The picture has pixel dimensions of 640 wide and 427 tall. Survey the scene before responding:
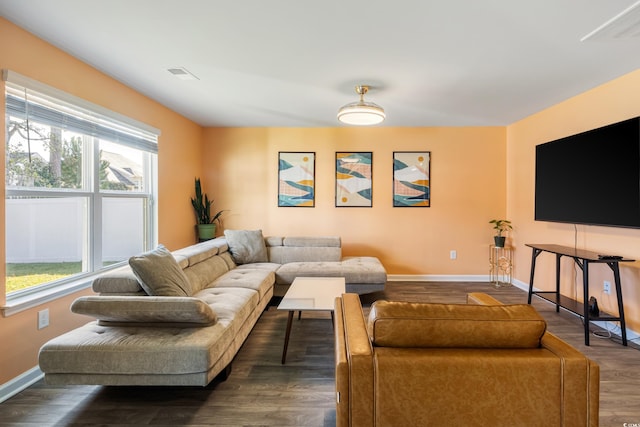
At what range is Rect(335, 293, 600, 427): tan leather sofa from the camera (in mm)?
1111

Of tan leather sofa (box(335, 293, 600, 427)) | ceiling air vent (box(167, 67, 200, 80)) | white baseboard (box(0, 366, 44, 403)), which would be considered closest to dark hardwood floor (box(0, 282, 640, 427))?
white baseboard (box(0, 366, 44, 403))

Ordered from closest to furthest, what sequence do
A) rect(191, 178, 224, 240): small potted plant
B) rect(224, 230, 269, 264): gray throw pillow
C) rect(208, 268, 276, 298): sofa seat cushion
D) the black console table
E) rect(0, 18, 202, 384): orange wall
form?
1. rect(0, 18, 202, 384): orange wall
2. the black console table
3. rect(208, 268, 276, 298): sofa seat cushion
4. rect(224, 230, 269, 264): gray throw pillow
5. rect(191, 178, 224, 240): small potted plant

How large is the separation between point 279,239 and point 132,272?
232 cm

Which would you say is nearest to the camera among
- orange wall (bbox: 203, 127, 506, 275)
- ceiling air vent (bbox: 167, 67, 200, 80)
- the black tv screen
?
the black tv screen

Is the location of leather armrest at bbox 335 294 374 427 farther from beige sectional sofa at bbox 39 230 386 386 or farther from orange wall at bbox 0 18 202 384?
orange wall at bbox 0 18 202 384

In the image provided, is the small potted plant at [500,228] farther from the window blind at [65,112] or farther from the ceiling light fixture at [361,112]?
the window blind at [65,112]

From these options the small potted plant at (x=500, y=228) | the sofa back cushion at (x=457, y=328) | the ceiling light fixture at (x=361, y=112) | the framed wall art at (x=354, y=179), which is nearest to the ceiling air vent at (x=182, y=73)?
the ceiling light fixture at (x=361, y=112)

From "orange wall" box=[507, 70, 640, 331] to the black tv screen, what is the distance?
300 mm

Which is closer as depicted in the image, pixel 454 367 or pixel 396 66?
pixel 454 367

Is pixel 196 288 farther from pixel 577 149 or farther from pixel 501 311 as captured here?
pixel 577 149

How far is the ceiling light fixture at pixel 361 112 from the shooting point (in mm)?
2980

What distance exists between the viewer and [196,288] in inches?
Result: 110

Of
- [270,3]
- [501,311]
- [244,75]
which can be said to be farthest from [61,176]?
[501,311]

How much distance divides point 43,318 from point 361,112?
3082mm
